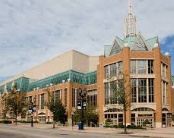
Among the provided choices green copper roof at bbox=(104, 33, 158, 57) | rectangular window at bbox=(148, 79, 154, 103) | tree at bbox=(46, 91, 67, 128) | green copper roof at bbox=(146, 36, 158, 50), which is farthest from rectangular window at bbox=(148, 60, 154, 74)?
tree at bbox=(46, 91, 67, 128)

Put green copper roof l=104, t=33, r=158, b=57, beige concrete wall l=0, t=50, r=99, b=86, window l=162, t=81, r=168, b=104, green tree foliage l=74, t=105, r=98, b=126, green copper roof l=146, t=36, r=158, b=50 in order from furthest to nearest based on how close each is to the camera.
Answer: beige concrete wall l=0, t=50, r=99, b=86 < green copper roof l=146, t=36, r=158, b=50 < green copper roof l=104, t=33, r=158, b=57 < window l=162, t=81, r=168, b=104 < green tree foliage l=74, t=105, r=98, b=126

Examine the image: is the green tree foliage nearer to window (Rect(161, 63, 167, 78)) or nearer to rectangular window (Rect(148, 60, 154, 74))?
A: rectangular window (Rect(148, 60, 154, 74))

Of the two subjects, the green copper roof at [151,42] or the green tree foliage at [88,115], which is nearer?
the green tree foliage at [88,115]

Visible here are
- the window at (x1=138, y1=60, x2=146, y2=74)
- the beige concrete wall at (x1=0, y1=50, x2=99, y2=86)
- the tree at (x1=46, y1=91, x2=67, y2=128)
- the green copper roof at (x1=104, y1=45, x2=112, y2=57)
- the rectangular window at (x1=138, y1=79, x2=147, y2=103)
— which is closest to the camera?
the tree at (x1=46, y1=91, x2=67, y2=128)

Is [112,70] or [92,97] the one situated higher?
[112,70]

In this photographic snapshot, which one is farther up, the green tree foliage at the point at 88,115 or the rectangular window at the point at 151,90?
the rectangular window at the point at 151,90

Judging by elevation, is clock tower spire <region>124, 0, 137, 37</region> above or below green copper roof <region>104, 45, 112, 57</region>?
above

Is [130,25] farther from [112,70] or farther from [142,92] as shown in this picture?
[142,92]

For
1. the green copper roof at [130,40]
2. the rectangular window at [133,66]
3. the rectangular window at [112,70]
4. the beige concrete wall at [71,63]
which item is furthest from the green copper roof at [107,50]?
the beige concrete wall at [71,63]

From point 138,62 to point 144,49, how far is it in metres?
4.40

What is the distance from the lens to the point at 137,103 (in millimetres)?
68562

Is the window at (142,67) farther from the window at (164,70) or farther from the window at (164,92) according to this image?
the window at (164,92)

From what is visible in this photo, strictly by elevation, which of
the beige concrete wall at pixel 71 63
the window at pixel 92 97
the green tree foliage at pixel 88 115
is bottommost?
the green tree foliage at pixel 88 115

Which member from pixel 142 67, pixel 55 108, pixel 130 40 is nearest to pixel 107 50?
pixel 130 40
